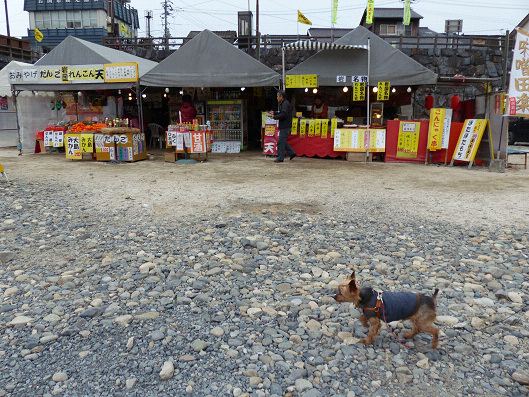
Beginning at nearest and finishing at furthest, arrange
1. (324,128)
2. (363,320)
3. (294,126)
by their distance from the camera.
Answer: (363,320)
(324,128)
(294,126)

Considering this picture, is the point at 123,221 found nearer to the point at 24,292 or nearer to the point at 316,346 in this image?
the point at 24,292

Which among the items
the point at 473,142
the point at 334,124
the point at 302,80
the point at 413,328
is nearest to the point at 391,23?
the point at 302,80

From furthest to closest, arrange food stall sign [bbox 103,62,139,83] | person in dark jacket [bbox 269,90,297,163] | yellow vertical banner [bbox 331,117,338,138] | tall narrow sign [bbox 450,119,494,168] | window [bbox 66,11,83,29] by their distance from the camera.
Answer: window [bbox 66,11,83,29] → yellow vertical banner [bbox 331,117,338,138] → food stall sign [bbox 103,62,139,83] → person in dark jacket [bbox 269,90,297,163] → tall narrow sign [bbox 450,119,494,168]

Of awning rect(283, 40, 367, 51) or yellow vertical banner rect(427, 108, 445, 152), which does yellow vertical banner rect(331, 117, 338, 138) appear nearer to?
awning rect(283, 40, 367, 51)

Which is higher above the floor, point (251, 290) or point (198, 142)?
point (198, 142)

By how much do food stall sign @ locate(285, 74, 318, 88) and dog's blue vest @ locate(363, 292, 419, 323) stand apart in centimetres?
957

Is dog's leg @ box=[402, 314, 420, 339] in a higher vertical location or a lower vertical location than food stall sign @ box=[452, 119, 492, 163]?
lower

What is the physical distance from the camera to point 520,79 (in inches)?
346

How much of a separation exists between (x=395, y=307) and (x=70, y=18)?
161 ft

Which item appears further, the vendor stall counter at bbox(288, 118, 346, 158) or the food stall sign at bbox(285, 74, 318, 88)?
the vendor stall counter at bbox(288, 118, 346, 158)

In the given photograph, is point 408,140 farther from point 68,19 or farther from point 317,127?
point 68,19

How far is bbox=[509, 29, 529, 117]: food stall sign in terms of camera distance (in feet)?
28.6

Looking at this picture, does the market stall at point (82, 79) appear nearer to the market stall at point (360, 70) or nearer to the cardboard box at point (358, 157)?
the market stall at point (360, 70)

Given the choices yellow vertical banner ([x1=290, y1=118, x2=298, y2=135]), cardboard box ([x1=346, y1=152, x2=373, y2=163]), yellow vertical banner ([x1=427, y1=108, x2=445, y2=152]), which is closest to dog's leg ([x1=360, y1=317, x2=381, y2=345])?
yellow vertical banner ([x1=427, y1=108, x2=445, y2=152])
